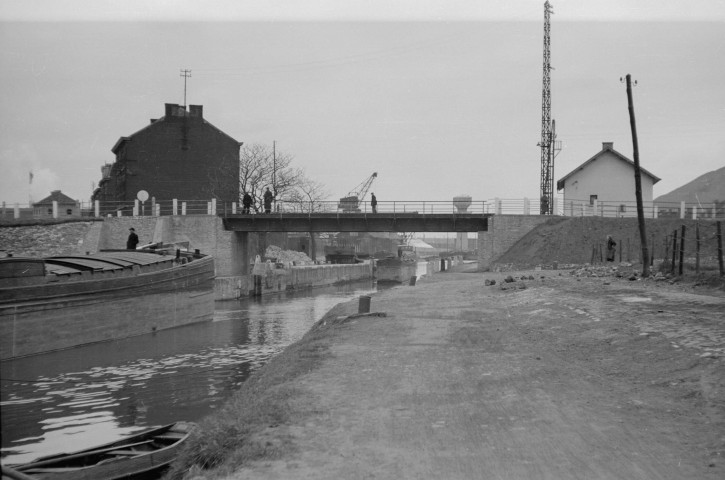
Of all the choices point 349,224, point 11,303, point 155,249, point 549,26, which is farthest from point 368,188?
point 11,303

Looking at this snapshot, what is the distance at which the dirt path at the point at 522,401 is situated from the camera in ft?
20.1

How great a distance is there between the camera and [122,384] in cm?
1681

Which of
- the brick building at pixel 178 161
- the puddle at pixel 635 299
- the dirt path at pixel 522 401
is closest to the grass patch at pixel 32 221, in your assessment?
the brick building at pixel 178 161

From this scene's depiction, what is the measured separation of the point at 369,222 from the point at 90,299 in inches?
1065

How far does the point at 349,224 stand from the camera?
48438 mm

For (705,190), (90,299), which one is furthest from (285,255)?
(705,190)

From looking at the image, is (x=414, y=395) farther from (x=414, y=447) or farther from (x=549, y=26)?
(x=549, y=26)

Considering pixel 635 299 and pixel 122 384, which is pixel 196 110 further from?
pixel 635 299

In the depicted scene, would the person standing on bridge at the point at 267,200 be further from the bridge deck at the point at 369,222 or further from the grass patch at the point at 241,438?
the grass patch at the point at 241,438

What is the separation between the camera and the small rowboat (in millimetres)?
7180

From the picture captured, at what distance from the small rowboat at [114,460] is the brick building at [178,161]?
59.4 m

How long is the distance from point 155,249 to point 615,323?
26.0 meters

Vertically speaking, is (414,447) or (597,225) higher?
(597,225)

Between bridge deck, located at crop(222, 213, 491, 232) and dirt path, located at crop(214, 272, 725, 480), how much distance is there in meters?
31.7
